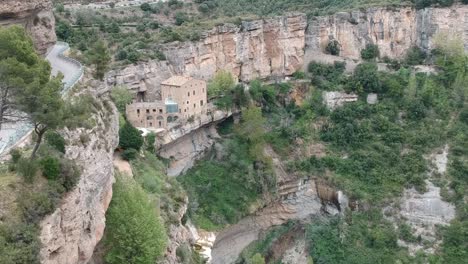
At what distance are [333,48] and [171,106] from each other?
19.9 m

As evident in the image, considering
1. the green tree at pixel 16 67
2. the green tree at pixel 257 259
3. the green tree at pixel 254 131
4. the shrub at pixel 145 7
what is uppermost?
the green tree at pixel 16 67

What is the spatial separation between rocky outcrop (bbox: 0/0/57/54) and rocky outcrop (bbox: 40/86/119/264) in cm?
515

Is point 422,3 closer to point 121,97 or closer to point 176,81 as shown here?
point 176,81

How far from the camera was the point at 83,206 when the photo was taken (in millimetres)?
18906

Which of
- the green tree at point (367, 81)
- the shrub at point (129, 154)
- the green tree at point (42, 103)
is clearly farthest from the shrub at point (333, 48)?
the green tree at point (42, 103)

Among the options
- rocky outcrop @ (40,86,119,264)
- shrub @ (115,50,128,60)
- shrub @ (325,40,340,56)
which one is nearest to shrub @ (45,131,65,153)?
rocky outcrop @ (40,86,119,264)

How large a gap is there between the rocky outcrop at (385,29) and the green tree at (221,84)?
36.4 ft

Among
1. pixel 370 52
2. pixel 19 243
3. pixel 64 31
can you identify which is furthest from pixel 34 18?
pixel 370 52

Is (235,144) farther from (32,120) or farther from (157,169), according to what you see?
(32,120)

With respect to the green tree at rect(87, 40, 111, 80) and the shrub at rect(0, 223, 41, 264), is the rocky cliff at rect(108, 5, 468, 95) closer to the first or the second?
the green tree at rect(87, 40, 111, 80)

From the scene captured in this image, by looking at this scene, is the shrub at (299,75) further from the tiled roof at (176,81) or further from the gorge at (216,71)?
the tiled roof at (176,81)

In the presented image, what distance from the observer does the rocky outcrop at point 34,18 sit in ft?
79.3

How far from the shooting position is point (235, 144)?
47.4 metres

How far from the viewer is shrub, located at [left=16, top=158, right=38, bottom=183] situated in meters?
17.4
